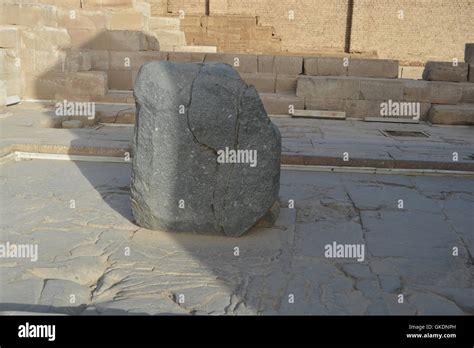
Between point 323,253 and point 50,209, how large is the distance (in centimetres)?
227

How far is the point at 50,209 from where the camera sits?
13.2 ft

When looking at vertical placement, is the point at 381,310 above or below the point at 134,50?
below

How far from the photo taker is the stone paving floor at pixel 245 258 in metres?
2.67

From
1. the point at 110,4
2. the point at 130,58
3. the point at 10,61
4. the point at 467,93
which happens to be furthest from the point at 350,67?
the point at 10,61

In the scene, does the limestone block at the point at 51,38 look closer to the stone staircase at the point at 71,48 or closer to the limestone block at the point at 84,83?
the stone staircase at the point at 71,48

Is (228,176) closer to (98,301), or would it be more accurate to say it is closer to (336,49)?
(98,301)

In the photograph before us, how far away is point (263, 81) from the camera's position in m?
10.0

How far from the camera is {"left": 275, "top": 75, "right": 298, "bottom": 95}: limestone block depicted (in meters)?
10.0

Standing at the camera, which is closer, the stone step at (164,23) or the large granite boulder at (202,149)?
the large granite boulder at (202,149)

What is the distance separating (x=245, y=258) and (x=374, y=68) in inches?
317

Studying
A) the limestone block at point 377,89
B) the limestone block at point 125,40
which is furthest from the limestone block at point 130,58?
the limestone block at point 377,89

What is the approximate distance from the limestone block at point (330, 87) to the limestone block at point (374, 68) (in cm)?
104

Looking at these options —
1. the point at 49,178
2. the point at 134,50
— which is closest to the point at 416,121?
the point at 134,50

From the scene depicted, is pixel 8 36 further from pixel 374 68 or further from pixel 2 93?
pixel 374 68
